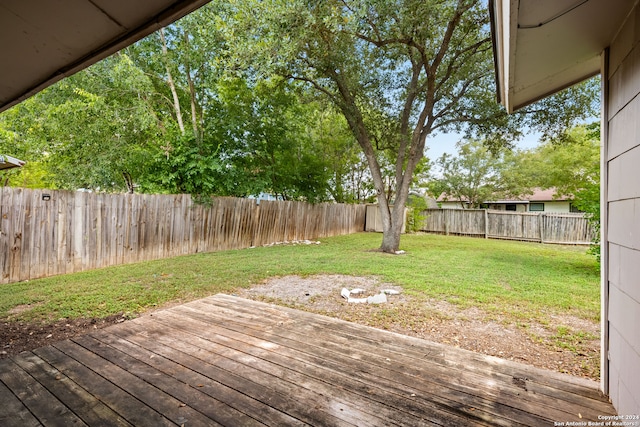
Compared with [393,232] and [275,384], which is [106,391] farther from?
[393,232]

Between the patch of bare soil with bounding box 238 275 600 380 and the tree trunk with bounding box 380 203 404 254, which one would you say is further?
the tree trunk with bounding box 380 203 404 254

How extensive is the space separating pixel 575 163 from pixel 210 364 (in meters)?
18.0

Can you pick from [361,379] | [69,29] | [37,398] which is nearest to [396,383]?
[361,379]

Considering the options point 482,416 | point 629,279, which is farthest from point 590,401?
point 629,279

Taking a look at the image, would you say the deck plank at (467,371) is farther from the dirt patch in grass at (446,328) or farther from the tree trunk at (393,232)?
the tree trunk at (393,232)

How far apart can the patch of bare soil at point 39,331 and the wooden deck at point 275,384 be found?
459 mm

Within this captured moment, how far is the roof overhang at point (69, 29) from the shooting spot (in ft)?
3.36

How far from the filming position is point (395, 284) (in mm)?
4586

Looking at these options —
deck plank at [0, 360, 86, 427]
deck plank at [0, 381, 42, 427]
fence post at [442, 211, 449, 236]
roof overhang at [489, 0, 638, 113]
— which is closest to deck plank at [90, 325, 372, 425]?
deck plank at [0, 360, 86, 427]

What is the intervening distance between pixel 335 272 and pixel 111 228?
4093 mm

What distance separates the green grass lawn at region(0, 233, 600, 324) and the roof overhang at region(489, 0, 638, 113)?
2.42m

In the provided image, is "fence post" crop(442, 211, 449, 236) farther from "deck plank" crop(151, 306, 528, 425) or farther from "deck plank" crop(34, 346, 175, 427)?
"deck plank" crop(34, 346, 175, 427)

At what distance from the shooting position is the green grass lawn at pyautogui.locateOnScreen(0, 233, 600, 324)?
3436mm

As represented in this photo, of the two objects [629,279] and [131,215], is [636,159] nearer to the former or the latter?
[629,279]
